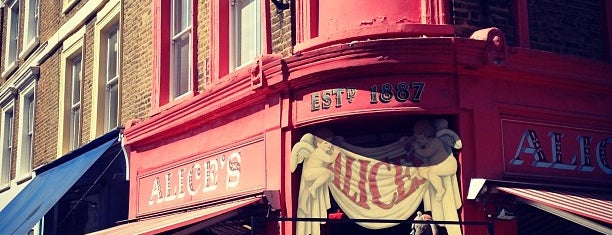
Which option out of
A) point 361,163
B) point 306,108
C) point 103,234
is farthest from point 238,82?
point 103,234

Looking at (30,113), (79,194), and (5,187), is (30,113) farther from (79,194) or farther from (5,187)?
(79,194)

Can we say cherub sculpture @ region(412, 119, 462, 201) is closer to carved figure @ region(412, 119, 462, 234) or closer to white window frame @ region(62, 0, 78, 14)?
carved figure @ region(412, 119, 462, 234)

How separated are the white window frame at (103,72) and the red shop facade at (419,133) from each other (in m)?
5.47

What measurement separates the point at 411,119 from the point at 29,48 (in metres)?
13.0

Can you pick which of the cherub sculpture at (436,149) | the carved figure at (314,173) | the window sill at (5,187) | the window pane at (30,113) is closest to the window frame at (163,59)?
the carved figure at (314,173)

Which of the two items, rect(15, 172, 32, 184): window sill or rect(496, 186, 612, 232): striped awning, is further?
Answer: rect(15, 172, 32, 184): window sill

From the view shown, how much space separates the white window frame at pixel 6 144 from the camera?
65.9ft

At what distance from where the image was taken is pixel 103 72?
581 inches

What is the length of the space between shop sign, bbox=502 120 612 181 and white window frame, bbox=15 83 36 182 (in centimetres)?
1287

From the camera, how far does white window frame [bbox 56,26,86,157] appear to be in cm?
1597

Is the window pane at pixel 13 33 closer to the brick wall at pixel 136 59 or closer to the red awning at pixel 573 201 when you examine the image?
the brick wall at pixel 136 59

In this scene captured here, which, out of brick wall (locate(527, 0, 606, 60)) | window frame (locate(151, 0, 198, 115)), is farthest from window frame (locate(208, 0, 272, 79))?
brick wall (locate(527, 0, 606, 60))

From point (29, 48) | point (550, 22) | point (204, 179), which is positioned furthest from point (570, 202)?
point (29, 48)

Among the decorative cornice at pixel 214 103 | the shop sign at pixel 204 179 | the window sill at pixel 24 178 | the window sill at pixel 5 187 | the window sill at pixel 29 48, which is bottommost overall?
the shop sign at pixel 204 179
